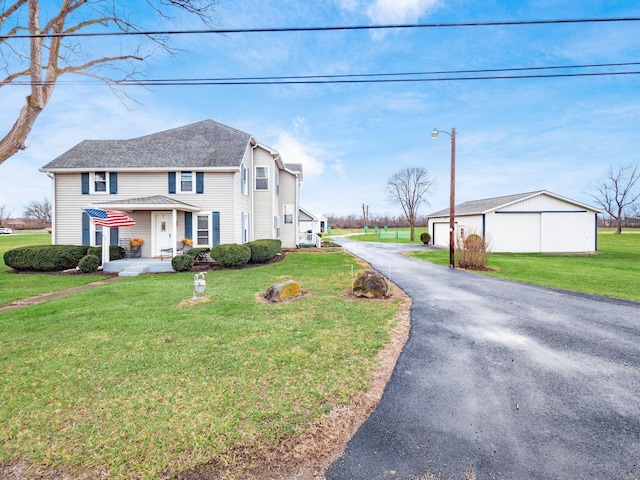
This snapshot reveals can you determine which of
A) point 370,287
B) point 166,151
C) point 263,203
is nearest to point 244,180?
point 263,203

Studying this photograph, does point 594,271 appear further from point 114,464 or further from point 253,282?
point 114,464

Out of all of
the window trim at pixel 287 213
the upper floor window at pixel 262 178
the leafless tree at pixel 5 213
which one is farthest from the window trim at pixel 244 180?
the leafless tree at pixel 5 213

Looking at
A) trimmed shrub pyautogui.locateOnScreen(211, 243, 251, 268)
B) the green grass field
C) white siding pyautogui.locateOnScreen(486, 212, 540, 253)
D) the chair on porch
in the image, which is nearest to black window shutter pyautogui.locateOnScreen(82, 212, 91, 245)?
the chair on porch

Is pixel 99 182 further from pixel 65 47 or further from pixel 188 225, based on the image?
pixel 65 47

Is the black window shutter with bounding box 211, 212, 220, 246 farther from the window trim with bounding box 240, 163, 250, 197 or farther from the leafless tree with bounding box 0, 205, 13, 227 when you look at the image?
the leafless tree with bounding box 0, 205, 13, 227

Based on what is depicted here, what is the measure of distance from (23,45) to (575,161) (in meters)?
40.2

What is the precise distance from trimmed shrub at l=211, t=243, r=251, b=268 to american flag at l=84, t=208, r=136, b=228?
4.06m

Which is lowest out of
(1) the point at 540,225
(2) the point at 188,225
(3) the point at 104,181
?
(2) the point at 188,225

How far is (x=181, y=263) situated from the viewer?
12836mm

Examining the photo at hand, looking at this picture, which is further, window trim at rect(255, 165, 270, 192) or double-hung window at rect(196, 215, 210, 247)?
window trim at rect(255, 165, 270, 192)

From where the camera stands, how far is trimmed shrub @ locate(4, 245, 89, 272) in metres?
13.1

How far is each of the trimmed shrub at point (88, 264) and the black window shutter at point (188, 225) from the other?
3.88m

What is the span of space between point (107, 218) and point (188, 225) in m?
3.42

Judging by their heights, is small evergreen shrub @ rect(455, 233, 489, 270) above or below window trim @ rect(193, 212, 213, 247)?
below
